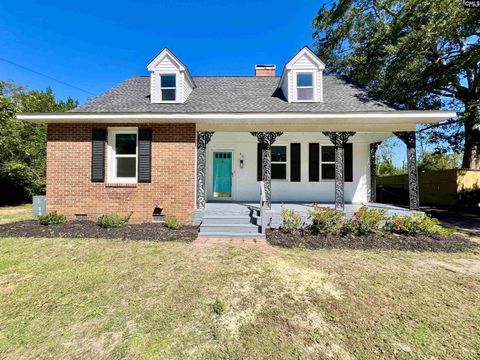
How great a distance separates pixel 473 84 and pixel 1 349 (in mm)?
19710

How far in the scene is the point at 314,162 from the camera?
1017 cm

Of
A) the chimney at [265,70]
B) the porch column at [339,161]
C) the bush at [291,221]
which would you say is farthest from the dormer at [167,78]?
the porch column at [339,161]

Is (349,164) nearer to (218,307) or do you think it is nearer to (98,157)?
(218,307)

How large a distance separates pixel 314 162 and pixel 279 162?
1531mm

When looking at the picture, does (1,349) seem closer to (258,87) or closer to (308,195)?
(308,195)

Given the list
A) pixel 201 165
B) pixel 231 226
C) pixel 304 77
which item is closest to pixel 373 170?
pixel 304 77

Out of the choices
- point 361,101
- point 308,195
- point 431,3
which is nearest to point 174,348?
point 308,195

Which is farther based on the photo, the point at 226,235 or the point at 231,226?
the point at 231,226

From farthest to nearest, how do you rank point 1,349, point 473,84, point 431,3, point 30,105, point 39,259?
point 30,105, point 473,84, point 431,3, point 39,259, point 1,349

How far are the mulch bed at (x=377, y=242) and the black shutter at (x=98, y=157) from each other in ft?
19.1

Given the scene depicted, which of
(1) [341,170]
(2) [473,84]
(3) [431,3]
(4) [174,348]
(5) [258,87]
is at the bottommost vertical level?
(4) [174,348]

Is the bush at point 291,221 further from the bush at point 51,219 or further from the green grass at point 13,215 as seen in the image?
the green grass at point 13,215

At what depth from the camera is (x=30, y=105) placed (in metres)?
16.9

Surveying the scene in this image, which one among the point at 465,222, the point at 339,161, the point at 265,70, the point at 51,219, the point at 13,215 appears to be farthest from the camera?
the point at 265,70
